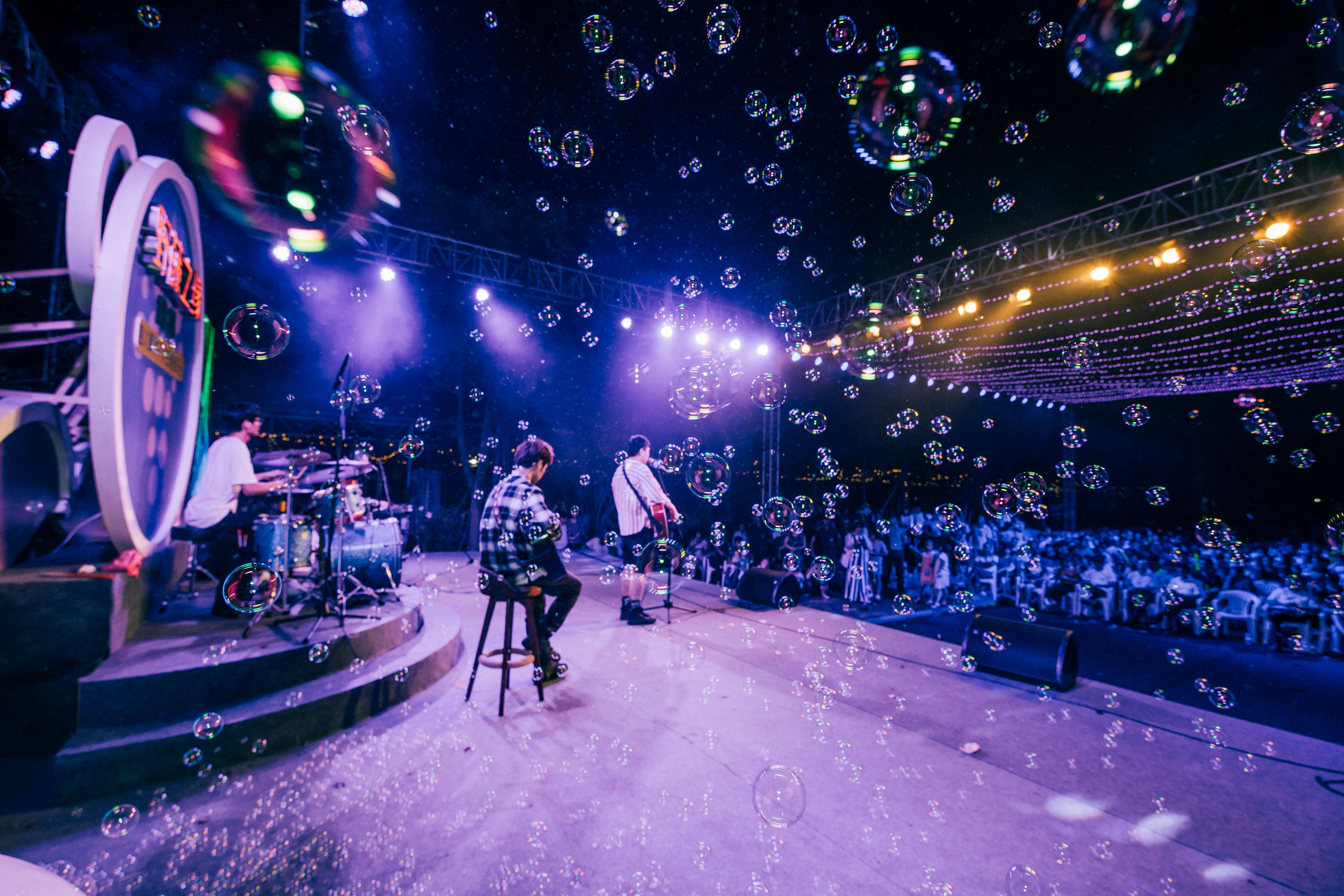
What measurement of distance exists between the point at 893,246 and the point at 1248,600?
8194 mm

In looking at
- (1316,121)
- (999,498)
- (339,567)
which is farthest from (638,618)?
(1316,121)

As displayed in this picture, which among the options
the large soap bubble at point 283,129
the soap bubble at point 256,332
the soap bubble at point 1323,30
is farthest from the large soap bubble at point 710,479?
the soap bubble at point 1323,30

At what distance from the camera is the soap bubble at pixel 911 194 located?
579cm

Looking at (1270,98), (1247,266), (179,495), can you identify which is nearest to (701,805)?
(179,495)

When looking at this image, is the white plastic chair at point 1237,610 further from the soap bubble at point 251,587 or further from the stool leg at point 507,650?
the soap bubble at point 251,587

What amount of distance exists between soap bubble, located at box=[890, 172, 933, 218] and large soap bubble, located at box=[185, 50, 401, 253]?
575 centimetres

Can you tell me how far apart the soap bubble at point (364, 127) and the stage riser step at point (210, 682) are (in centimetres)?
492

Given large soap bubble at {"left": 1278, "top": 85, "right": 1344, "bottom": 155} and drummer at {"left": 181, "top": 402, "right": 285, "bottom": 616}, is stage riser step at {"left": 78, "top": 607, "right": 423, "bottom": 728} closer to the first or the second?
drummer at {"left": 181, "top": 402, "right": 285, "bottom": 616}

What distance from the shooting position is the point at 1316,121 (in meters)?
4.24

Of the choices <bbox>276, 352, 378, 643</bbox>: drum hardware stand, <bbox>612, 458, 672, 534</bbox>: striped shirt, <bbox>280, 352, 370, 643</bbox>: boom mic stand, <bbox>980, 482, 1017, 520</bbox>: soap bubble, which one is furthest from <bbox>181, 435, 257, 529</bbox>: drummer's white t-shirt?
<bbox>980, 482, 1017, 520</bbox>: soap bubble

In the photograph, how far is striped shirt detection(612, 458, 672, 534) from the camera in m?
5.90

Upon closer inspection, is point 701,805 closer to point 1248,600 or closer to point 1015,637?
point 1015,637

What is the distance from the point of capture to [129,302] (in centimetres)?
368

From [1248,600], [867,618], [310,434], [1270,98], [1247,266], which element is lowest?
[867,618]
